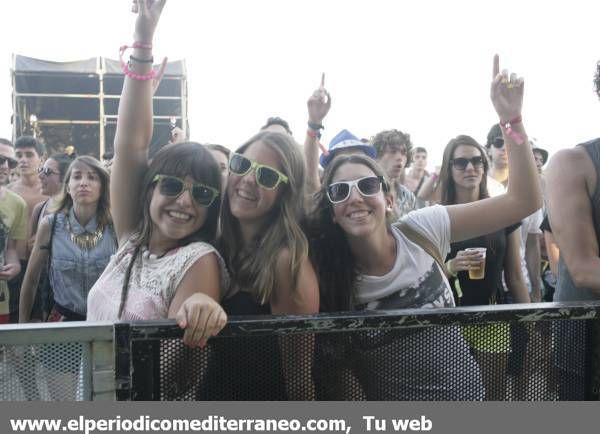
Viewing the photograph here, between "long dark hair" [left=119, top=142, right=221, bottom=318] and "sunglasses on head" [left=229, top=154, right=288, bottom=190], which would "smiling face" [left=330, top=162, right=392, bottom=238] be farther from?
"long dark hair" [left=119, top=142, right=221, bottom=318]

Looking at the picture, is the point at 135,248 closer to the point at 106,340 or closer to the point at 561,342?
the point at 106,340

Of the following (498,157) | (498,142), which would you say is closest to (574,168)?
(498,142)

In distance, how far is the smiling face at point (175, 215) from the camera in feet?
5.88

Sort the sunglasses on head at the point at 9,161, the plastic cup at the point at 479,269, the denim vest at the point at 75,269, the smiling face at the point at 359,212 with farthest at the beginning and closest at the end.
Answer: the sunglasses on head at the point at 9,161
the denim vest at the point at 75,269
the plastic cup at the point at 479,269
the smiling face at the point at 359,212

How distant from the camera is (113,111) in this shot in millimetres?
11719

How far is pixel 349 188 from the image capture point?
188 cm

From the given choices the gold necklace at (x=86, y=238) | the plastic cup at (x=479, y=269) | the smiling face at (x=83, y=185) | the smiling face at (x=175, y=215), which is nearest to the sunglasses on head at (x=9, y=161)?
the smiling face at (x=83, y=185)

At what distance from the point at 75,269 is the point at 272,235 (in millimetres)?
2100

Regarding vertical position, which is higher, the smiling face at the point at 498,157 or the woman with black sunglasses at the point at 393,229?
the smiling face at the point at 498,157

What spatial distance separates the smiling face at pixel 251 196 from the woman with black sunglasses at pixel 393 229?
21cm

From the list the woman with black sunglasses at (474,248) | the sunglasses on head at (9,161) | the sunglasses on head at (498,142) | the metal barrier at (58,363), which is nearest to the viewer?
the metal barrier at (58,363)

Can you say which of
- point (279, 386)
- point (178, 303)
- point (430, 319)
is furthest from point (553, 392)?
point (178, 303)

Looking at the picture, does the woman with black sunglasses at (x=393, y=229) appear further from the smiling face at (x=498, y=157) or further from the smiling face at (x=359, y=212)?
the smiling face at (x=498, y=157)

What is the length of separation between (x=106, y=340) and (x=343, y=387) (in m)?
0.57
